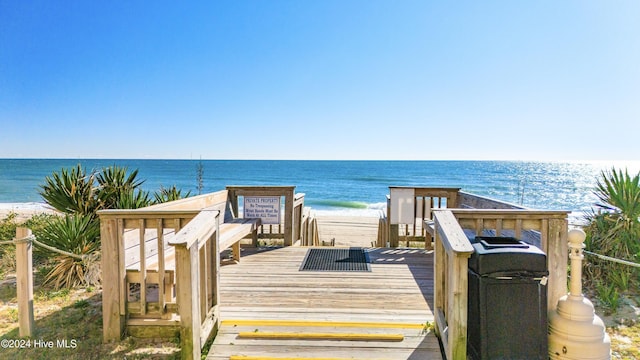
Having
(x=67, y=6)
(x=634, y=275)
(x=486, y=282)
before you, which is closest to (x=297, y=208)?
(x=486, y=282)

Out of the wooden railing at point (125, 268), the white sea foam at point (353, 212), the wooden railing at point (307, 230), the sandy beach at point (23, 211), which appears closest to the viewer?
A: the wooden railing at point (125, 268)

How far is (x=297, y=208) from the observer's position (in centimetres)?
597

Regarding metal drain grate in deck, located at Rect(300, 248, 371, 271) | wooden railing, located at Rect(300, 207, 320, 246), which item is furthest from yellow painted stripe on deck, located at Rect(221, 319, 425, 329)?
wooden railing, located at Rect(300, 207, 320, 246)

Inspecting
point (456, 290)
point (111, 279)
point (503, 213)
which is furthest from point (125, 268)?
point (503, 213)

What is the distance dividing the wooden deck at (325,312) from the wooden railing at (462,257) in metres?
0.30

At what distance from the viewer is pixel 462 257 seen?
1871mm

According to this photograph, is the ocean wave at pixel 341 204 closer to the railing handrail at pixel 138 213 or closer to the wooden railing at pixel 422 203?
the wooden railing at pixel 422 203

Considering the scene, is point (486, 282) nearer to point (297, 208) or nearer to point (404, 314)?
point (404, 314)

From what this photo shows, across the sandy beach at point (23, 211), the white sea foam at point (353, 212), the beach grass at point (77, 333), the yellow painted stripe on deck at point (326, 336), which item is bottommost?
the white sea foam at point (353, 212)

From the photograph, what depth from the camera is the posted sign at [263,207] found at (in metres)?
5.61

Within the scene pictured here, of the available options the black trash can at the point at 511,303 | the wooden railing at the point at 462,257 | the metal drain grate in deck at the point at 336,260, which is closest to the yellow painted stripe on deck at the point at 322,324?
the wooden railing at the point at 462,257

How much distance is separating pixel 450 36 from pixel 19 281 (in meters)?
11.6

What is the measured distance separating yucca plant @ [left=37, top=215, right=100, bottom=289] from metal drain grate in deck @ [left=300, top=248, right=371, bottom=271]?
2594mm

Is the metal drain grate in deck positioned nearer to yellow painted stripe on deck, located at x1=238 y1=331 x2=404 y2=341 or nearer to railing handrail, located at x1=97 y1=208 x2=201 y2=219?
yellow painted stripe on deck, located at x1=238 y1=331 x2=404 y2=341
